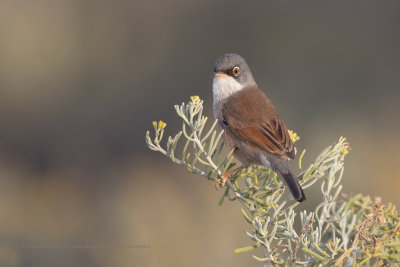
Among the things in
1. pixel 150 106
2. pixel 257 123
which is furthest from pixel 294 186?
pixel 150 106

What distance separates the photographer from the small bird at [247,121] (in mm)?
Answer: 3816

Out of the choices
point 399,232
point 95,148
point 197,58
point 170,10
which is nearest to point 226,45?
point 197,58

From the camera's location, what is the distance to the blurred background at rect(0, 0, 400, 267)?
15.0 ft

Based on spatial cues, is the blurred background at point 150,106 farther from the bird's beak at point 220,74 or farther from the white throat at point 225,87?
the bird's beak at point 220,74

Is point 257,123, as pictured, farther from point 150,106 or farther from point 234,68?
point 150,106

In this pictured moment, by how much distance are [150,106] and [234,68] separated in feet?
12.2

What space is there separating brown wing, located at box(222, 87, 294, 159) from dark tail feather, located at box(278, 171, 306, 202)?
1.80 feet

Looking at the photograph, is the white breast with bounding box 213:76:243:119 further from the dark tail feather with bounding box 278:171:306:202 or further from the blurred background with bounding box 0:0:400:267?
the dark tail feather with bounding box 278:171:306:202

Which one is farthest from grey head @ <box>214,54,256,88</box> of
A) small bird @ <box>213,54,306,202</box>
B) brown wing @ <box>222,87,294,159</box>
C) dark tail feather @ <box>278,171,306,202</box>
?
dark tail feather @ <box>278,171,306,202</box>

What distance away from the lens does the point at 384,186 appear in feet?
16.4

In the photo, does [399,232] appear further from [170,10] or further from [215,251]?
[170,10]

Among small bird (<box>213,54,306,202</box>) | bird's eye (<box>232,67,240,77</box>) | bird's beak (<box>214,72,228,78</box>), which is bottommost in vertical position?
small bird (<box>213,54,306,202</box>)

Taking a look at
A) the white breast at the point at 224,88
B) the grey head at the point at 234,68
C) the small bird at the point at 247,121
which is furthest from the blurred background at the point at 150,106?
the grey head at the point at 234,68

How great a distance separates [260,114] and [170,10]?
6106 millimetres
